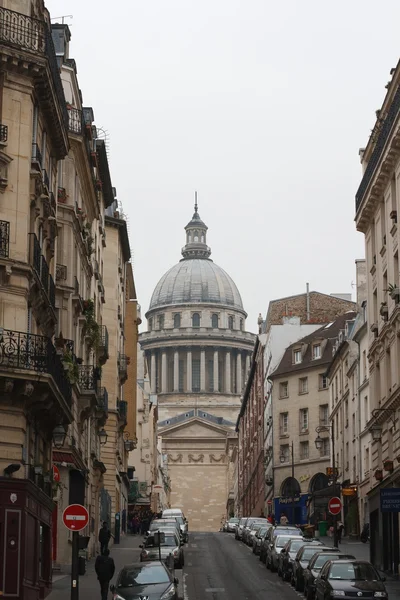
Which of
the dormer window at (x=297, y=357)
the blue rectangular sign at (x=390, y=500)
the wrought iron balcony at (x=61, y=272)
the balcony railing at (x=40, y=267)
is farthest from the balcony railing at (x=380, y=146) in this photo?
the dormer window at (x=297, y=357)

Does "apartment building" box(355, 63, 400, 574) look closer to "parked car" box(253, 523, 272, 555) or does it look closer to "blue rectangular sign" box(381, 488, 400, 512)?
"blue rectangular sign" box(381, 488, 400, 512)

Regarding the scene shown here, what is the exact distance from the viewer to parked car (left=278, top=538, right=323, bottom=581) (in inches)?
1732

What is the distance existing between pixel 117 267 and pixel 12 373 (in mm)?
44754

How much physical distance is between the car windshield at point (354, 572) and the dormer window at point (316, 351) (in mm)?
67361

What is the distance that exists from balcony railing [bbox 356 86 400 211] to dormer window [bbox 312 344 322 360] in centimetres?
4672

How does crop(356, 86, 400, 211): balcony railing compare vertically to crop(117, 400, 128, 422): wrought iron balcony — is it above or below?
above

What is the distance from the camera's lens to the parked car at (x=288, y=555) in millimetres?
43991

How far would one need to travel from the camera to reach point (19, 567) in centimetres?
3011

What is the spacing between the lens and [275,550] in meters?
49.2

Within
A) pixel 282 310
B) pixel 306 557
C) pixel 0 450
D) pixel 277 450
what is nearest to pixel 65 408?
pixel 0 450

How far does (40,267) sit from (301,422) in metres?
69.3

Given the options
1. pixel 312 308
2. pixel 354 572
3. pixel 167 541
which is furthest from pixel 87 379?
pixel 312 308

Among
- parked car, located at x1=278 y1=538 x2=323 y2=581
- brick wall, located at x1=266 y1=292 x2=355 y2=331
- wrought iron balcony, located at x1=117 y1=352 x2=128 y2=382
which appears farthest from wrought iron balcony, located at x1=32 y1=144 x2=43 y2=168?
brick wall, located at x1=266 y1=292 x2=355 y2=331

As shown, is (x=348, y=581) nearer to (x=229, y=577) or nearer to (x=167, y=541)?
(x=229, y=577)
